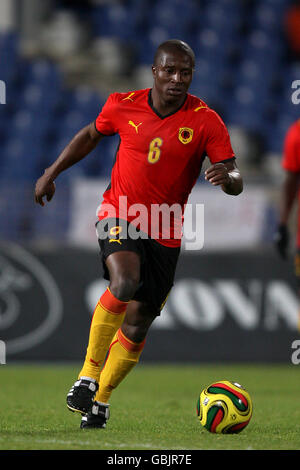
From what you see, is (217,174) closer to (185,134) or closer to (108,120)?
(185,134)

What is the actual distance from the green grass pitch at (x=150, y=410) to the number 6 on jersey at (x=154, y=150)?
1.53 m

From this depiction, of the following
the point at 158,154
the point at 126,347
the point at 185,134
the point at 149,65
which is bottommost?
the point at 126,347

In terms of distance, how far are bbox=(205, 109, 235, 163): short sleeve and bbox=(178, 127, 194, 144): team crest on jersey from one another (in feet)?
0.34

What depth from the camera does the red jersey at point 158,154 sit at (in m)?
5.20

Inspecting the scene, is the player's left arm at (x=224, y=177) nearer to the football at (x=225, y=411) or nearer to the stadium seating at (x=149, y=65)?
the football at (x=225, y=411)

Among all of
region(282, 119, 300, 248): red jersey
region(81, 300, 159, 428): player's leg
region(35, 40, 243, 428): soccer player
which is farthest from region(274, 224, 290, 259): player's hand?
region(81, 300, 159, 428): player's leg

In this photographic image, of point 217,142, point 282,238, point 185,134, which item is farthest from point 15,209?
point 217,142

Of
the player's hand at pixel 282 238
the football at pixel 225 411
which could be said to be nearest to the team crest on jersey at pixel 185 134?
the football at pixel 225 411

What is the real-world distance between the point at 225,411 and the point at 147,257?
3.21 feet

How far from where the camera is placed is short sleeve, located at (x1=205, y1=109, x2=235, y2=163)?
16.8ft

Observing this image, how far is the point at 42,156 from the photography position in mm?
13609

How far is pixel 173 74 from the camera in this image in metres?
5.11
